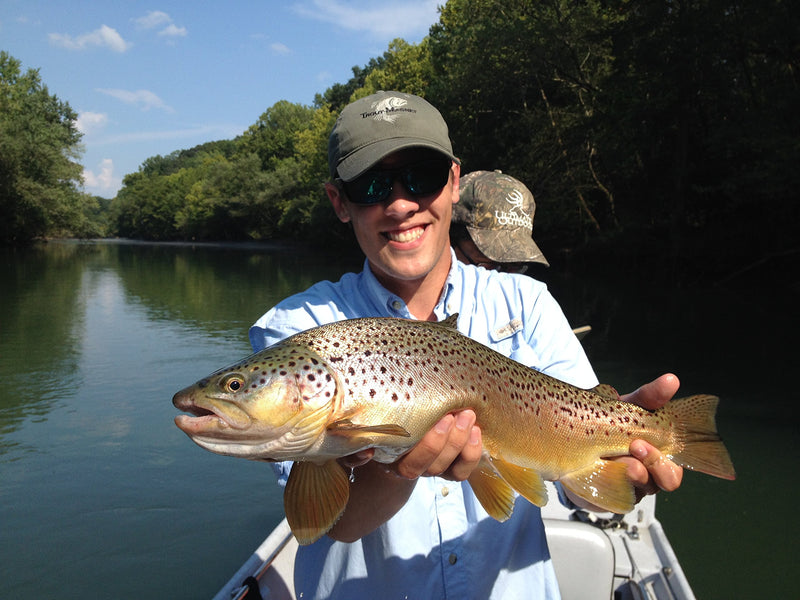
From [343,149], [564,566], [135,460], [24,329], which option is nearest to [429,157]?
[343,149]

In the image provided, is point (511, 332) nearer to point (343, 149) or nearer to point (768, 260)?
point (343, 149)

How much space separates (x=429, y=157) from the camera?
2646mm

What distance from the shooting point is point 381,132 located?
2551mm

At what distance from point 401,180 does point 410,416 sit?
1044 millimetres

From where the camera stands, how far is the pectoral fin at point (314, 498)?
2.09 meters

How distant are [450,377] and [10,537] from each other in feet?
24.8

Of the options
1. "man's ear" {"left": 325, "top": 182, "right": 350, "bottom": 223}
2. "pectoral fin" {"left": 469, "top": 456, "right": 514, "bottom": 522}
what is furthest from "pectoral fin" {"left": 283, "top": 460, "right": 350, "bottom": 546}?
"man's ear" {"left": 325, "top": 182, "right": 350, "bottom": 223}

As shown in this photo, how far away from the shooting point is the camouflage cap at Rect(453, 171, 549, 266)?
5.40 m

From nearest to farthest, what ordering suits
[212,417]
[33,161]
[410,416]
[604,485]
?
[212,417], [410,416], [604,485], [33,161]

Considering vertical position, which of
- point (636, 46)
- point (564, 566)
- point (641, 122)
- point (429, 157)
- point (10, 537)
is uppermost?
point (636, 46)

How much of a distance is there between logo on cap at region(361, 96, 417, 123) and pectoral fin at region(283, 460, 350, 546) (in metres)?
1.37

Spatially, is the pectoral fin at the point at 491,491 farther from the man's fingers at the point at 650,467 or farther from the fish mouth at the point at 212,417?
the fish mouth at the point at 212,417

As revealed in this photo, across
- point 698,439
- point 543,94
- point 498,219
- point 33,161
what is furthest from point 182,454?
point 33,161

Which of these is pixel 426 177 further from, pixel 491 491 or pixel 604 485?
pixel 604 485
